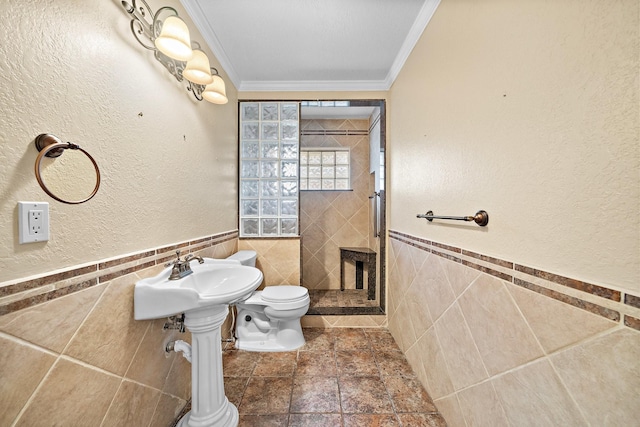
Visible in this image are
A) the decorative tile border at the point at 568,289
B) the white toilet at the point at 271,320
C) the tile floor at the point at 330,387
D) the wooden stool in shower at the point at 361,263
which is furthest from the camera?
→ the wooden stool in shower at the point at 361,263

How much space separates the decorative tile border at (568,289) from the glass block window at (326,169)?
2.11 m

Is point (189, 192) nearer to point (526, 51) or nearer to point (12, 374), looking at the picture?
point (12, 374)

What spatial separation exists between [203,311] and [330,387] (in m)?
0.94

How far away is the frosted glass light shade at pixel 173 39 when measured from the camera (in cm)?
97

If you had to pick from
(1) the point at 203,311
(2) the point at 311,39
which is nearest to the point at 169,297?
(1) the point at 203,311

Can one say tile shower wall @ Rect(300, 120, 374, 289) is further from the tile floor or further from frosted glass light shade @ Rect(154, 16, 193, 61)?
frosted glass light shade @ Rect(154, 16, 193, 61)

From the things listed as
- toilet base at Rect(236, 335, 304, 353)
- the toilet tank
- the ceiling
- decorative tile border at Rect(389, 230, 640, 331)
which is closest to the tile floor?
toilet base at Rect(236, 335, 304, 353)

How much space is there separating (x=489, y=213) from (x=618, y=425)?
2.00 feet

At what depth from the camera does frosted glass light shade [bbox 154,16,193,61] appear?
38.1 inches

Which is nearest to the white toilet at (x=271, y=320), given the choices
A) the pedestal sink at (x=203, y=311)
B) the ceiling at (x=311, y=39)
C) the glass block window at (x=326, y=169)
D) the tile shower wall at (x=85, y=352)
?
the pedestal sink at (x=203, y=311)

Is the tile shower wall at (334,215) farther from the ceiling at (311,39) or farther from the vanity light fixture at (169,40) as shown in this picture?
the vanity light fixture at (169,40)

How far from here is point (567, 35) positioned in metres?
0.62

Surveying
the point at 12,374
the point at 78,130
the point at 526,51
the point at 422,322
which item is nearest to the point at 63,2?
the point at 78,130

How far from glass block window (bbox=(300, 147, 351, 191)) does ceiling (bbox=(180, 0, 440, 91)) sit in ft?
3.01
